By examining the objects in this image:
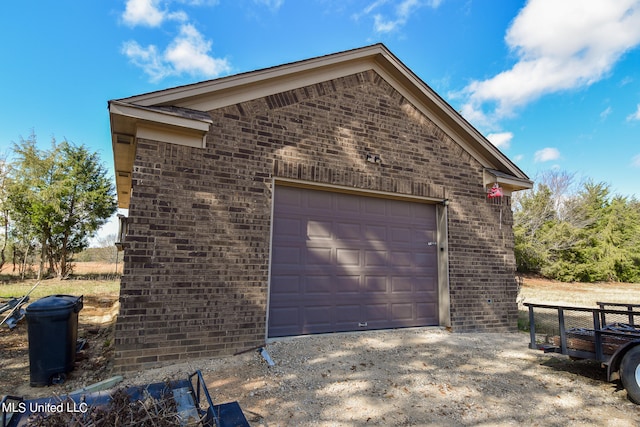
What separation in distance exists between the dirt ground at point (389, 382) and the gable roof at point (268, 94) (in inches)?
136

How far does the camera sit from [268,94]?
20.2 feet

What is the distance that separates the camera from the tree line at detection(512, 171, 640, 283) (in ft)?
84.1

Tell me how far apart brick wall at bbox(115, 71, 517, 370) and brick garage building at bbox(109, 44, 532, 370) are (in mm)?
21

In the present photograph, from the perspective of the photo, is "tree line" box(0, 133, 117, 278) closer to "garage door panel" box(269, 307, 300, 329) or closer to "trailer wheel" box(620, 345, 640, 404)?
"garage door panel" box(269, 307, 300, 329)

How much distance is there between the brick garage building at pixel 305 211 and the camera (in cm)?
517

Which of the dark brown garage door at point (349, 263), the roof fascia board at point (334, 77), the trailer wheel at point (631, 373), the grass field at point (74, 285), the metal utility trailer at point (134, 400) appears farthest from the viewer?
the grass field at point (74, 285)

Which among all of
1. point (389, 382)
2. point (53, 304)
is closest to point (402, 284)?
point (389, 382)

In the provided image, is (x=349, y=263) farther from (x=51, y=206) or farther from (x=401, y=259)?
(x=51, y=206)

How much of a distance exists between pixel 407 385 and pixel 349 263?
2.59m

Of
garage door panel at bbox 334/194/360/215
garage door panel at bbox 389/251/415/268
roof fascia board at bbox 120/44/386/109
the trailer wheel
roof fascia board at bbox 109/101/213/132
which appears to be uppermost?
roof fascia board at bbox 120/44/386/109

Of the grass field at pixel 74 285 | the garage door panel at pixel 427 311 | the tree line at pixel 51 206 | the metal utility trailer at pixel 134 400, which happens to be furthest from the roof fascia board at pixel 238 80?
the tree line at pixel 51 206

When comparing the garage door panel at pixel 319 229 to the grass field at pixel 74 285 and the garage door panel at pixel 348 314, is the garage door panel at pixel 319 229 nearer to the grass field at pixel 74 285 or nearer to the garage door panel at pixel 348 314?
the garage door panel at pixel 348 314

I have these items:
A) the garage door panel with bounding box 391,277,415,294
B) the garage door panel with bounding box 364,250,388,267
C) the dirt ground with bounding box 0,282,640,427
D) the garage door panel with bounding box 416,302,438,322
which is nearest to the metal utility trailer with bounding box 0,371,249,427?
the dirt ground with bounding box 0,282,640,427

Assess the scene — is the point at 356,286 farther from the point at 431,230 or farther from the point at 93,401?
the point at 93,401
